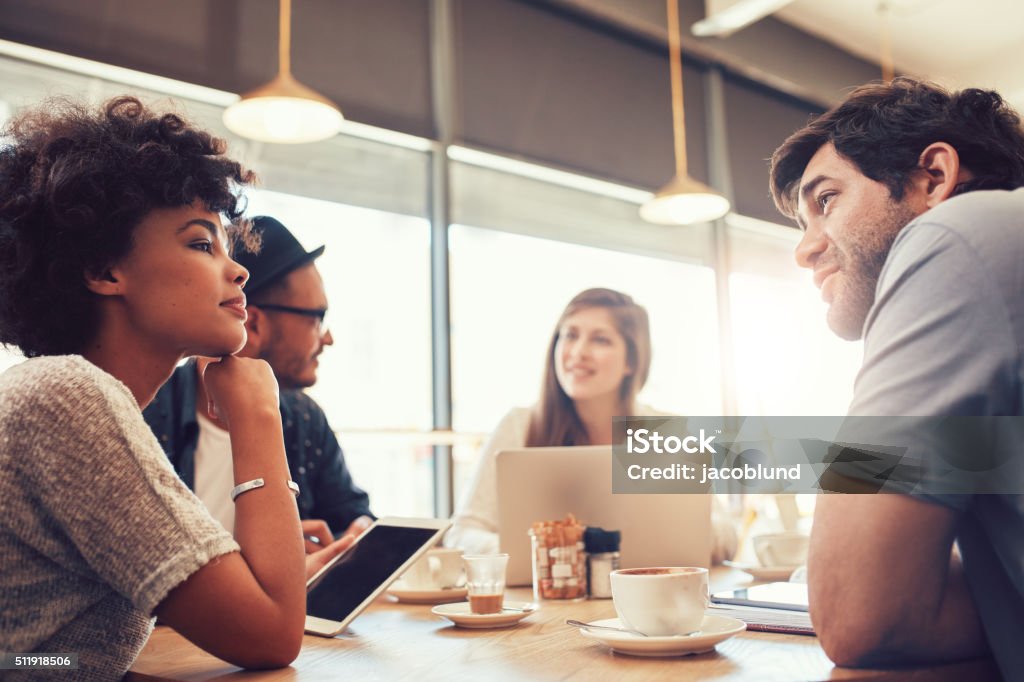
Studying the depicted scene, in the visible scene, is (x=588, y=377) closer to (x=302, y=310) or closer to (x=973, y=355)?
(x=302, y=310)

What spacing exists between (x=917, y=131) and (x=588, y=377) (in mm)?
1882

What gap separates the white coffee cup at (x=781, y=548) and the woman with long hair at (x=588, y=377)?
1218 millimetres

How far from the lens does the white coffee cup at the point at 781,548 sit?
1976mm

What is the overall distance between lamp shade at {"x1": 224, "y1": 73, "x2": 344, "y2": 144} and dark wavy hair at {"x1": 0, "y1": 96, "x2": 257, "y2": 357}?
1810 mm

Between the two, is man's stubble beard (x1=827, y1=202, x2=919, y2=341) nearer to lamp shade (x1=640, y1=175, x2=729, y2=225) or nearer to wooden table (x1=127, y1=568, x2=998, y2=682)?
wooden table (x1=127, y1=568, x2=998, y2=682)

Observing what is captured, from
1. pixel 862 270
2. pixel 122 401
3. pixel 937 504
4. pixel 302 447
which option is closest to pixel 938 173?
pixel 862 270

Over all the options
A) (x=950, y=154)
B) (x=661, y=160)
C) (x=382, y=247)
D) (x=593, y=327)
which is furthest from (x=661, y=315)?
(x=950, y=154)

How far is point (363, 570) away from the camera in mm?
1506

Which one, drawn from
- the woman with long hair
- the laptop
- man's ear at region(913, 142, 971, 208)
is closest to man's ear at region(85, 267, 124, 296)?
the laptop

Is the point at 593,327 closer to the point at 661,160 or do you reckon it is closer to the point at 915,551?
the point at 915,551

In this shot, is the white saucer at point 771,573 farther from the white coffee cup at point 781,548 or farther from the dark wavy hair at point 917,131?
the dark wavy hair at point 917,131

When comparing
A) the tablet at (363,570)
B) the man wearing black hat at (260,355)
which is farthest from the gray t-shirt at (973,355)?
the man wearing black hat at (260,355)

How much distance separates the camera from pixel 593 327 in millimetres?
3264

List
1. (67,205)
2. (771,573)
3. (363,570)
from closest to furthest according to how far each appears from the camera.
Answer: (67,205) → (363,570) → (771,573)
